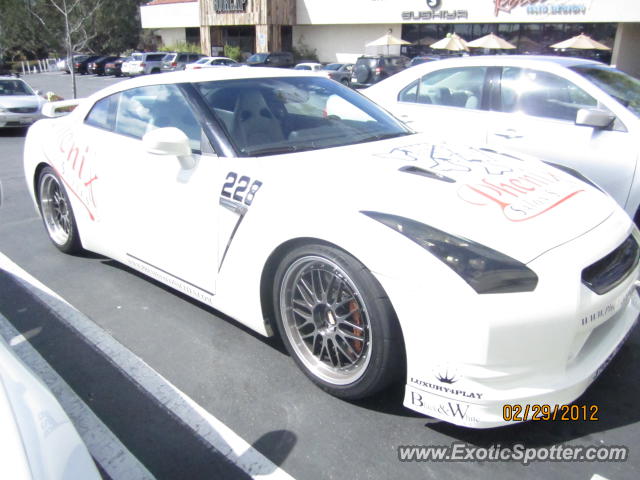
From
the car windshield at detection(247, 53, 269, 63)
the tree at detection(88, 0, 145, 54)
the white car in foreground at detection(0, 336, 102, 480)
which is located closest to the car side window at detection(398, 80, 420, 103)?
the white car in foreground at detection(0, 336, 102, 480)

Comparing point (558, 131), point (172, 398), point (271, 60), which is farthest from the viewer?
point (271, 60)

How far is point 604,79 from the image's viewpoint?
4.96m

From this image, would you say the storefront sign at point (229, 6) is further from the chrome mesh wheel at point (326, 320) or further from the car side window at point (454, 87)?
the chrome mesh wheel at point (326, 320)

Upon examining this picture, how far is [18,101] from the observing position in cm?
1322

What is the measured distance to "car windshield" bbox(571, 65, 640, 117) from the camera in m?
4.73

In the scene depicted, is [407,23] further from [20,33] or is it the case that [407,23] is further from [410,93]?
[20,33]

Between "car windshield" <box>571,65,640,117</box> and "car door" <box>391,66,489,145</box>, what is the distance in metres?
0.86

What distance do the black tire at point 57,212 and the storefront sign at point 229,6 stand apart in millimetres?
39091

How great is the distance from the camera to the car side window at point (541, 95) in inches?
190

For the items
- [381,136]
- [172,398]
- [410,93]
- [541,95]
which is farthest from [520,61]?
[172,398]

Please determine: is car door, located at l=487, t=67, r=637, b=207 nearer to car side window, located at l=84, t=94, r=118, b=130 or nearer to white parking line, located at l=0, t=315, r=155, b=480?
car side window, located at l=84, t=94, r=118, b=130

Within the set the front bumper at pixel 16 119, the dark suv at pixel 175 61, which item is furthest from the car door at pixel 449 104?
the dark suv at pixel 175 61

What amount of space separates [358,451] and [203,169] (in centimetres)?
171

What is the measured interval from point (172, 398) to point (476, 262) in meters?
1.63
